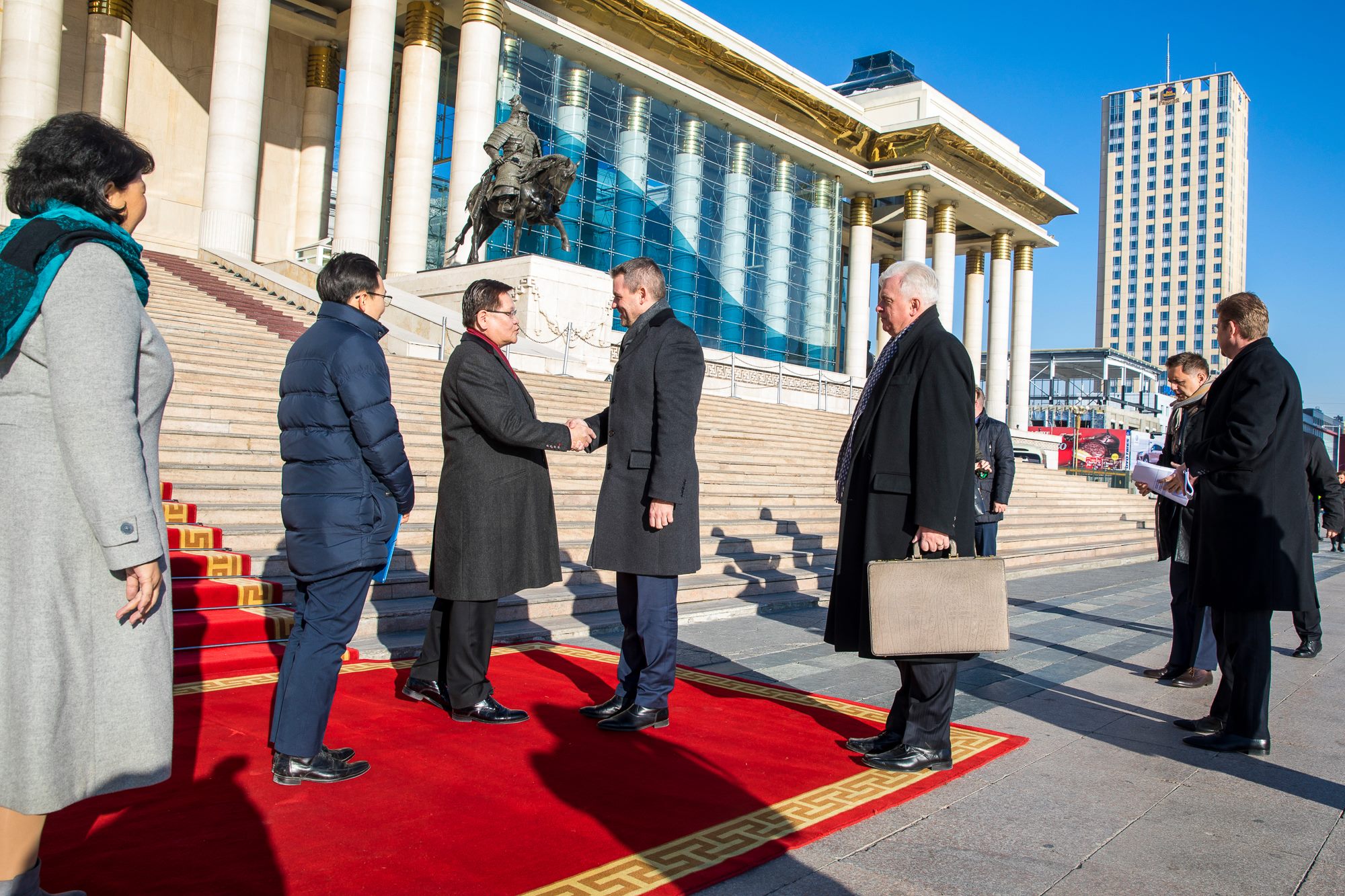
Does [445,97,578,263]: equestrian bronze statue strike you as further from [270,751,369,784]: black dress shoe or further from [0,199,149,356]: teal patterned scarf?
[0,199,149,356]: teal patterned scarf

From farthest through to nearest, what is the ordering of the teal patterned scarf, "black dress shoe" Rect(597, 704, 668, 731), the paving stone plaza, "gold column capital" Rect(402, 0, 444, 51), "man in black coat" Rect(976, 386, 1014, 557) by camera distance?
"gold column capital" Rect(402, 0, 444, 51), "man in black coat" Rect(976, 386, 1014, 557), "black dress shoe" Rect(597, 704, 668, 731), the paving stone plaza, the teal patterned scarf

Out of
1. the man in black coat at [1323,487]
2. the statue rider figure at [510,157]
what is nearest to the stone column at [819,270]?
the statue rider figure at [510,157]

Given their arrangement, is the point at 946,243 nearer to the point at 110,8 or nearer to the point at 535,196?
the point at 535,196

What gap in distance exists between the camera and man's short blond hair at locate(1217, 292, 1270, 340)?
175 inches

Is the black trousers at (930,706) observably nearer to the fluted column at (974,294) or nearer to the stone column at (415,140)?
the stone column at (415,140)

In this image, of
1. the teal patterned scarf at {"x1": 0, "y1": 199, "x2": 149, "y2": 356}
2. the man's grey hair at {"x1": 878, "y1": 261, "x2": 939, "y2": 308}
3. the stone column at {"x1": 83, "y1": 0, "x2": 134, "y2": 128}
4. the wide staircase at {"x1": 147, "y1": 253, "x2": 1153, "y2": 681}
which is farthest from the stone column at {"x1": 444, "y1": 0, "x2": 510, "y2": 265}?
the teal patterned scarf at {"x1": 0, "y1": 199, "x2": 149, "y2": 356}

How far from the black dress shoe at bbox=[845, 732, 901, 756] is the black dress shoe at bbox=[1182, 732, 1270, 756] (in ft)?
4.47

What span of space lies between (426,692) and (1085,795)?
2674 millimetres

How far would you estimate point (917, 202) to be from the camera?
133 ft

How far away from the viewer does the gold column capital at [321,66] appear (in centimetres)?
2934

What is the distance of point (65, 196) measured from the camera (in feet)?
7.32

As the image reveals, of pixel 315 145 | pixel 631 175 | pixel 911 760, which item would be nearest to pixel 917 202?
pixel 631 175

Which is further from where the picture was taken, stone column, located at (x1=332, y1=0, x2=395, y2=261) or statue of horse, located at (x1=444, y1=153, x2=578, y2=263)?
stone column, located at (x1=332, y1=0, x2=395, y2=261)

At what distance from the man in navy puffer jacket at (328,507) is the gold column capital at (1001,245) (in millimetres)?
45637
